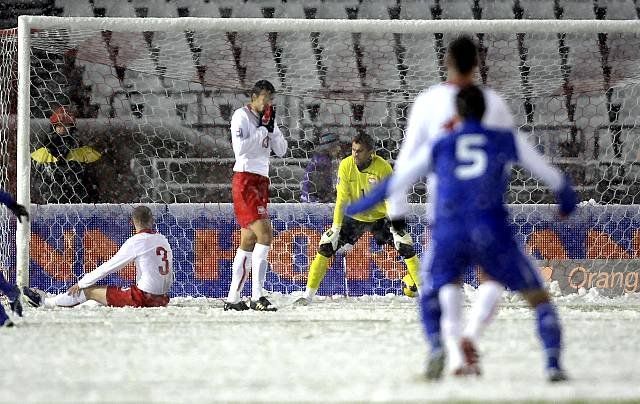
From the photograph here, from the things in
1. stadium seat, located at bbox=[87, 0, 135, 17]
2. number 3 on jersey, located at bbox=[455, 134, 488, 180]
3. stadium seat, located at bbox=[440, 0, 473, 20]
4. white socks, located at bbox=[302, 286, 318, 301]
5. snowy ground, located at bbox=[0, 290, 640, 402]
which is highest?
stadium seat, located at bbox=[87, 0, 135, 17]

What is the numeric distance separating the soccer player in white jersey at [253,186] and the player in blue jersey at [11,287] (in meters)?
1.88

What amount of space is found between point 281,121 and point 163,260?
3.28 m

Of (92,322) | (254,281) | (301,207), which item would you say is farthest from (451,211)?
(301,207)

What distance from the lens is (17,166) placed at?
11.0m

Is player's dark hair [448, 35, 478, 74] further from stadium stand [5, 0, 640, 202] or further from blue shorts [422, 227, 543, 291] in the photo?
stadium stand [5, 0, 640, 202]

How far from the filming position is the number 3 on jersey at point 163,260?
33.3 ft

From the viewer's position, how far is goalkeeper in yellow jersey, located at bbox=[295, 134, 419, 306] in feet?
34.5

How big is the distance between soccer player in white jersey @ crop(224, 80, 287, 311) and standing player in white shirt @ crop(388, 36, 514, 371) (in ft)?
13.9

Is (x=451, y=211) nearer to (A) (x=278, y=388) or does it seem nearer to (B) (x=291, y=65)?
(A) (x=278, y=388)

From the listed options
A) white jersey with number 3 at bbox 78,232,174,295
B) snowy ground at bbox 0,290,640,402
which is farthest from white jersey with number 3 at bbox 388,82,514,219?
white jersey with number 3 at bbox 78,232,174,295

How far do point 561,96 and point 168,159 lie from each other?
4080 millimetres

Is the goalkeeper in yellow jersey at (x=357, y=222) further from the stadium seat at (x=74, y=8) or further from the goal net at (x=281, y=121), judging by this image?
the stadium seat at (x=74, y=8)

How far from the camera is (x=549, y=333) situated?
17.1 ft

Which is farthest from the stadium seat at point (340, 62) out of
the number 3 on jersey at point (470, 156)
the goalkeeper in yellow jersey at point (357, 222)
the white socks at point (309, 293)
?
the number 3 on jersey at point (470, 156)
